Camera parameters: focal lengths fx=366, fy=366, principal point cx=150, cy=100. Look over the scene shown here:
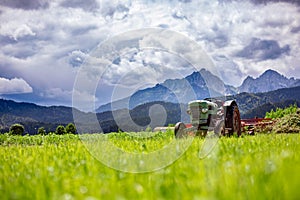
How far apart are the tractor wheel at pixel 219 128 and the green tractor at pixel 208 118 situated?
111 mm

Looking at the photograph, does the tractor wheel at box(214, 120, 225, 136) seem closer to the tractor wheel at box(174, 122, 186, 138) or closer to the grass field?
the tractor wheel at box(174, 122, 186, 138)

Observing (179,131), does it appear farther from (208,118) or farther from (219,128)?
(219,128)

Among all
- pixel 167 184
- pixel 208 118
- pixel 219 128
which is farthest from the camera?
pixel 208 118

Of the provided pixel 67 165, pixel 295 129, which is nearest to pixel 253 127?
pixel 295 129

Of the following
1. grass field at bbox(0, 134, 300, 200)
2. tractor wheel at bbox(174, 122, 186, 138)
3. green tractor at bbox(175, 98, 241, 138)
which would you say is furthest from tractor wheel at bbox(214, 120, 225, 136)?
grass field at bbox(0, 134, 300, 200)

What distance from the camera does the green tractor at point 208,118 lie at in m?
14.1

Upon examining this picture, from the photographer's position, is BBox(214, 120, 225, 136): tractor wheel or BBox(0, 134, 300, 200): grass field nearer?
BBox(0, 134, 300, 200): grass field

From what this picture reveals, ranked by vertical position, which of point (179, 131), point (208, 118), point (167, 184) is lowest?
point (167, 184)

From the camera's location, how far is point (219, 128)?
13.4 meters

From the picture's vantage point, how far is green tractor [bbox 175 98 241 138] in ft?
46.2

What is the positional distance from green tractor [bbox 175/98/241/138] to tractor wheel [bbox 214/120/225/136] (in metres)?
0.11

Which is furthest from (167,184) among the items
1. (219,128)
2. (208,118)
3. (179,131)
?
(208,118)

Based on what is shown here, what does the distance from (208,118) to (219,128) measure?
3.71 feet

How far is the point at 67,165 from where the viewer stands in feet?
17.8
